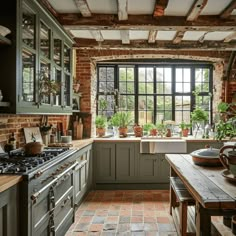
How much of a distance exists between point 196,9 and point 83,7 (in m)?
1.32

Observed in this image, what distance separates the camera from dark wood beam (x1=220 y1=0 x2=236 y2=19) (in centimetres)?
332

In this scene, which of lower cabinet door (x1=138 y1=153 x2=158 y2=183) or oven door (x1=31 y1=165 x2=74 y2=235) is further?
lower cabinet door (x1=138 y1=153 x2=158 y2=183)

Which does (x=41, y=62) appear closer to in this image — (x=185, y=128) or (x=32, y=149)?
(x=32, y=149)

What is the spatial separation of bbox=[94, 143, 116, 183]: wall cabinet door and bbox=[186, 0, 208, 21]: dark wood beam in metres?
2.45

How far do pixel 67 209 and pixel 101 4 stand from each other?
238 centimetres

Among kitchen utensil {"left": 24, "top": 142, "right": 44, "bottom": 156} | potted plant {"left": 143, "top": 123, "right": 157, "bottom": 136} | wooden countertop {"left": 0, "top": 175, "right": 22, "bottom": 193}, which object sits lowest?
wooden countertop {"left": 0, "top": 175, "right": 22, "bottom": 193}

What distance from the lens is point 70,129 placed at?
5.47 meters

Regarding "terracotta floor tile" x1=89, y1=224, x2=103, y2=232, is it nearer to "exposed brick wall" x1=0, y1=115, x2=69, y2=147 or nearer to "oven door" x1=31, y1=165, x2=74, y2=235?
"oven door" x1=31, y1=165, x2=74, y2=235

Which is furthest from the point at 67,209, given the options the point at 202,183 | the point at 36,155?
the point at 202,183

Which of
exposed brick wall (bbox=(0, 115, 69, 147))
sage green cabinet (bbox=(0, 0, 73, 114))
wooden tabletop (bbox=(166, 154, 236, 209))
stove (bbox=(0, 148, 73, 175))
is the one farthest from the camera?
exposed brick wall (bbox=(0, 115, 69, 147))

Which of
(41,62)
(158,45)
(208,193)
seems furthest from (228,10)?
(208,193)

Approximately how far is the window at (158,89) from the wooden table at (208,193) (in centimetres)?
353

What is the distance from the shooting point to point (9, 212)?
1.87 meters

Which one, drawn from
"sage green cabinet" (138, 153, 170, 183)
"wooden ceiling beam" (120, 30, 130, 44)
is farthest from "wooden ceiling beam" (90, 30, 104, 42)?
"sage green cabinet" (138, 153, 170, 183)
